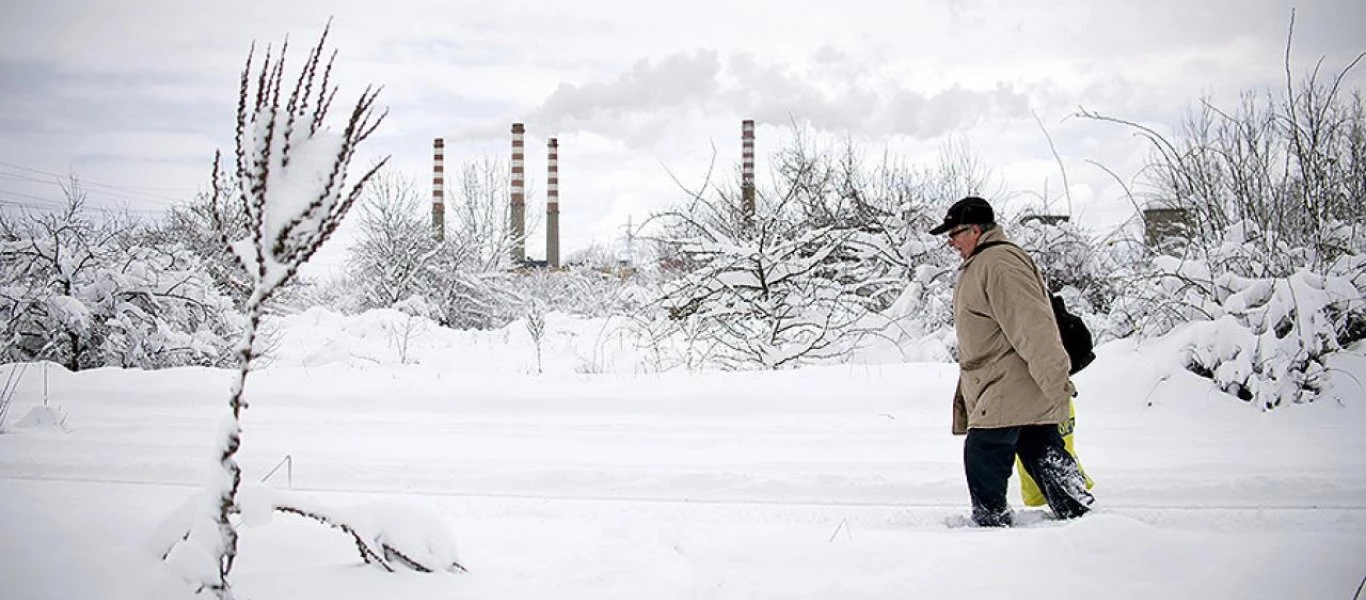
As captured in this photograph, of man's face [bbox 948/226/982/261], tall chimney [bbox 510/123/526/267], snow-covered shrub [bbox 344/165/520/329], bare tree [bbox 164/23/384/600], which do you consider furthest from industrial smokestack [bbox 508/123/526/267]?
bare tree [bbox 164/23/384/600]

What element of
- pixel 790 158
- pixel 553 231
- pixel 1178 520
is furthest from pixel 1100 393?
pixel 553 231

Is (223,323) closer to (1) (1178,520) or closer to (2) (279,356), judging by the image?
(2) (279,356)

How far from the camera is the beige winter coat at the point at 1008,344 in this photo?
3.96 meters

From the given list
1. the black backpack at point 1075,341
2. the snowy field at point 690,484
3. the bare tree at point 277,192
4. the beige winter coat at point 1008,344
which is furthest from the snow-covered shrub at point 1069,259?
the bare tree at point 277,192

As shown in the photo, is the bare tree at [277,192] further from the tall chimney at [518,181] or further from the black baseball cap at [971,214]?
the tall chimney at [518,181]

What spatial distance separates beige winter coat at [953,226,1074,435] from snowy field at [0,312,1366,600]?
555mm

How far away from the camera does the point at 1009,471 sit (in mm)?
4234

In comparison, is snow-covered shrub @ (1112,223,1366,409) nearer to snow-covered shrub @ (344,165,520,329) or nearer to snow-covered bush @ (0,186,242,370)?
snow-covered bush @ (0,186,242,370)

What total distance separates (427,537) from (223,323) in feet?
39.3

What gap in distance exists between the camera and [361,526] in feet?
8.73

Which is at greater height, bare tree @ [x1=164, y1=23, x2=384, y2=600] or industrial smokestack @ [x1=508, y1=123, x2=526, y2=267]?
industrial smokestack @ [x1=508, y1=123, x2=526, y2=267]

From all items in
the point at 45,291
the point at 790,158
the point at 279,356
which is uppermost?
the point at 790,158

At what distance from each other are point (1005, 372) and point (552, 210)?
39096 mm

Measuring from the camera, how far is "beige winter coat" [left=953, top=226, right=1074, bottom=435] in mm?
3961
